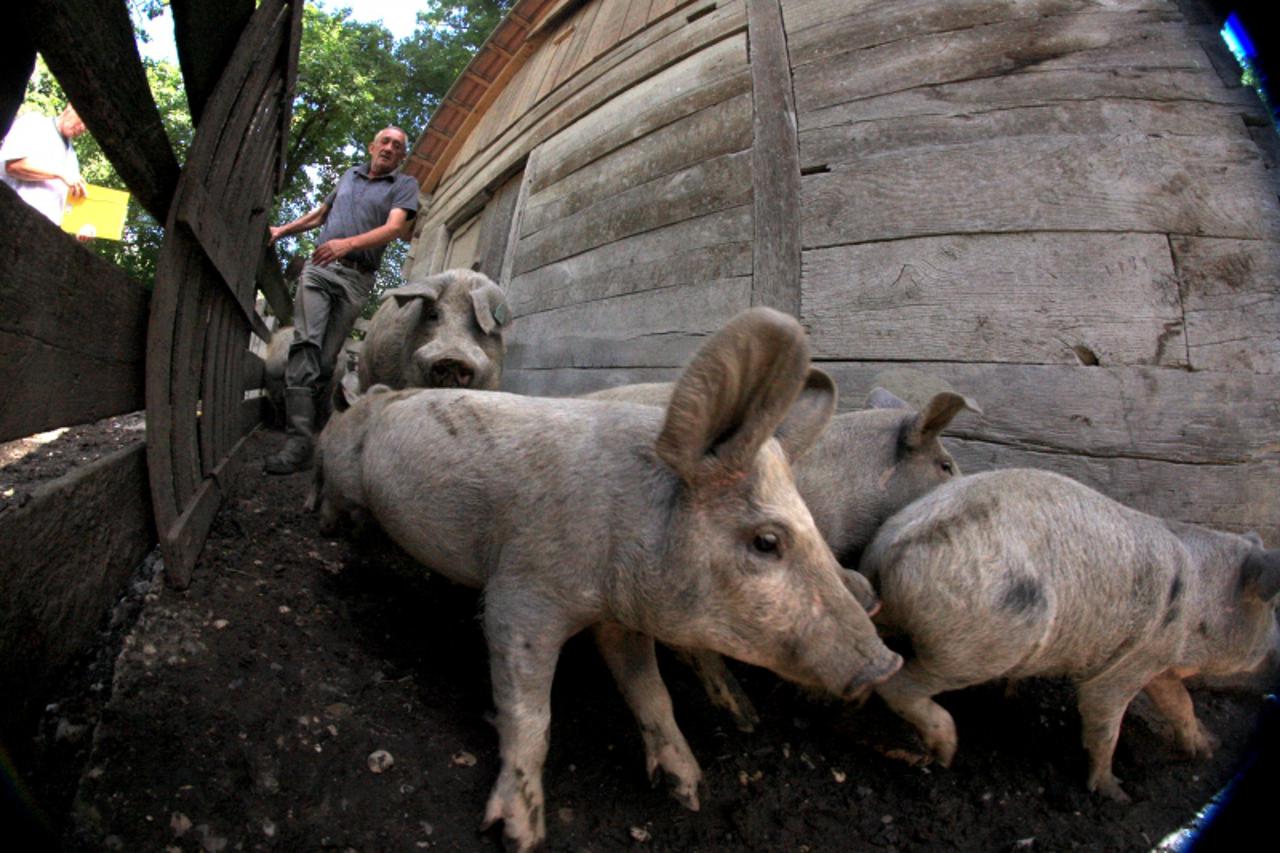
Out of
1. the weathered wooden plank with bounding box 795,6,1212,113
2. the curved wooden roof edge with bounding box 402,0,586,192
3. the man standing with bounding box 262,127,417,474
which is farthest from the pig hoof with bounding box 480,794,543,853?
the curved wooden roof edge with bounding box 402,0,586,192

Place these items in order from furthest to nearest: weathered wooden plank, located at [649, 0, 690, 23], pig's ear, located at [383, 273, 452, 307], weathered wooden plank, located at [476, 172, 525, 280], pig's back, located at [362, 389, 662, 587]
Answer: weathered wooden plank, located at [476, 172, 525, 280] < weathered wooden plank, located at [649, 0, 690, 23] < pig's ear, located at [383, 273, 452, 307] < pig's back, located at [362, 389, 662, 587]

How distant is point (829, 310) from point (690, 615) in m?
2.49

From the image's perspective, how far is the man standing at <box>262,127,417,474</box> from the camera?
5.20 meters

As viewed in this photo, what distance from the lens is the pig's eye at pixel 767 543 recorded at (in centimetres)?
181

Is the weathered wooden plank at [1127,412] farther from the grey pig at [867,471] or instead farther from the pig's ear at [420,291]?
the pig's ear at [420,291]

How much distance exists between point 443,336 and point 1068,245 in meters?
3.75

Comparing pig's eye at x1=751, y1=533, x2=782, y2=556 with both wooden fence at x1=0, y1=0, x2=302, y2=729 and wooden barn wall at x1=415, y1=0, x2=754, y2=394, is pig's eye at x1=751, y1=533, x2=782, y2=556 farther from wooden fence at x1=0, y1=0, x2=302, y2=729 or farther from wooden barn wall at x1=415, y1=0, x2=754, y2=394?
wooden barn wall at x1=415, y1=0, x2=754, y2=394

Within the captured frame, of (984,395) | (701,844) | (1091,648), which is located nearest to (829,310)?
(984,395)

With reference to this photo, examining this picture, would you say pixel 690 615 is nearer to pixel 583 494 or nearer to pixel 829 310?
pixel 583 494

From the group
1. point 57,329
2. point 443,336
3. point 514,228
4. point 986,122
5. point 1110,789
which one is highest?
point 514,228

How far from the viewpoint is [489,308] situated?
4.66 m

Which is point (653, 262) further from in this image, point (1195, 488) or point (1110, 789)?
point (1110, 789)

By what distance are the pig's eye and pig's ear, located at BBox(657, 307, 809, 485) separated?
0.62 feet

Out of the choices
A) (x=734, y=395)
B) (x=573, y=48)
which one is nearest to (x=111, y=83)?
(x=734, y=395)
